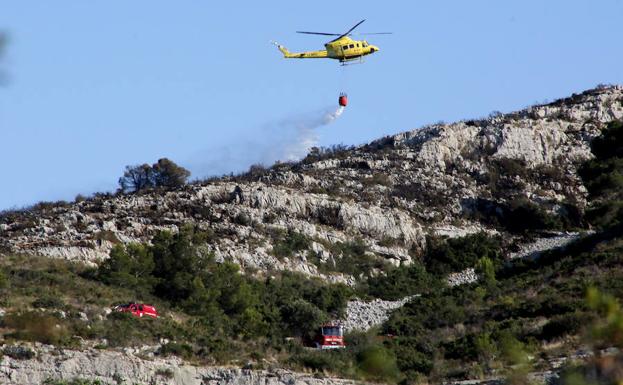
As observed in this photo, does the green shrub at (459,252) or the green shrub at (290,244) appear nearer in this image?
the green shrub at (290,244)

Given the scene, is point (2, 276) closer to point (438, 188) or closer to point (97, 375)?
point (97, 375)

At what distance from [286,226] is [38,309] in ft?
122

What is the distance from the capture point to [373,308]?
69375 millimetres

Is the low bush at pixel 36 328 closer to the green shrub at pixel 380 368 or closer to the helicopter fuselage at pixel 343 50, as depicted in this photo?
the green shrub at pixel 380 368

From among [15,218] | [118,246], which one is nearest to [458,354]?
[118,246]

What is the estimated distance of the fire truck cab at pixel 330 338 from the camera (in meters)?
53.2

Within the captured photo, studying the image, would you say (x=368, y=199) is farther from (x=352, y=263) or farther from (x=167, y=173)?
(x=167, y=173)

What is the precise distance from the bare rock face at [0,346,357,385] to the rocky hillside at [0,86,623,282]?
1154 inches

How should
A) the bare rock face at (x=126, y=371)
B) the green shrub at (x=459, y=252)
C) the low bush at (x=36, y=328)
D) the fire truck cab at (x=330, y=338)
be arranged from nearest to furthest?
the bare rock face at (x=126, y=371), the low bush at (x=36, y=328), the fire truck cab at (x=330, y=338), the green shrub at (x=459, y=252)

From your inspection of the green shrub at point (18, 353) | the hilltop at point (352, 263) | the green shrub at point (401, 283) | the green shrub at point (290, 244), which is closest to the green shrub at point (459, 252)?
the hilltop at point (352, 263)

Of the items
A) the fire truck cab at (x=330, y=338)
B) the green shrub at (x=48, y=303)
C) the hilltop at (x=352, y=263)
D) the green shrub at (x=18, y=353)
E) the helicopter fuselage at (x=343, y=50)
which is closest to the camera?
the green shrub at (x=18, y=353)

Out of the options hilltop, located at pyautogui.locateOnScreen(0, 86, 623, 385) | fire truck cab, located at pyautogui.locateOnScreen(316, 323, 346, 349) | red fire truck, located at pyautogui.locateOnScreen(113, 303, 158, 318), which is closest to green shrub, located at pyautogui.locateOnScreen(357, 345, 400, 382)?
hilltop, located at pyautogui.locateOnScreen(0, 86, 623, 385)

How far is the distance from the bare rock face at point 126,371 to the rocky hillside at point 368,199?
29.3m

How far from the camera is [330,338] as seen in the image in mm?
53781
